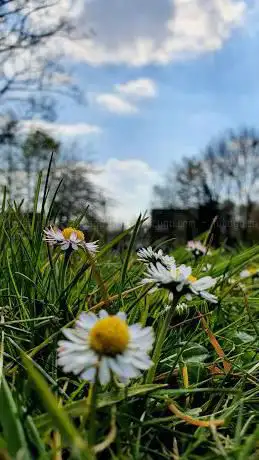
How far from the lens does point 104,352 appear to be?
409 mm

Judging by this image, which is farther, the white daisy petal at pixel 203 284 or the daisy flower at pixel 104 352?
the white daisy petal at pixel 203 284

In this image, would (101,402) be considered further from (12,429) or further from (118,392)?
(12,429)

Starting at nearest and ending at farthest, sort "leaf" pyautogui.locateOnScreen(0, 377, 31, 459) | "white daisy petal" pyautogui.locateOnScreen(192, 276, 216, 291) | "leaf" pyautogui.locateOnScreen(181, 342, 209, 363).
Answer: "leaf" pyautogui.locateOnScreen(0, 377, 31, 459) < "white daisy petal" pyautogui.locateOnScreen(192, 276, 216, 291) < "leaf" pyautogui.locateOnScreen(181, 342, 209, 363)

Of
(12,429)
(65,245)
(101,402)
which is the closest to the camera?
(12,429)

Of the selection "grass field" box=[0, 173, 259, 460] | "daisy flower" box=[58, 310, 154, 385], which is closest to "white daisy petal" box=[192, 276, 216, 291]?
"grass field" box=[0, 173, 259, 460]

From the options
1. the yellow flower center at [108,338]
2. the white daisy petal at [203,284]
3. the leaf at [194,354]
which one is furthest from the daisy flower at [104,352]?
the leaf at [194,354]

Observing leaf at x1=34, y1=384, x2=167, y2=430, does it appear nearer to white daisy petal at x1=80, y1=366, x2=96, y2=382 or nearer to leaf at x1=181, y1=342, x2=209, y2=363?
white daisy petal at x1=80, y1=366, x2=96, y2=382

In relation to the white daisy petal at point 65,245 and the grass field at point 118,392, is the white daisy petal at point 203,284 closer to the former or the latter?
the grass field at point 118,392

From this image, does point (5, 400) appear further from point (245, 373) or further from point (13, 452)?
point (245, 373)

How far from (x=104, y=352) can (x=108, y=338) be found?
0.01 metres

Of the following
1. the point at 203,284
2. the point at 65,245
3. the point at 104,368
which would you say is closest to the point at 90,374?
the point at 104,368

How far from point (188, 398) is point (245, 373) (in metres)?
0.08

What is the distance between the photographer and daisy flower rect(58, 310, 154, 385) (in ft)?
1.32

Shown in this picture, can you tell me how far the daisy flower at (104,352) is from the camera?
40cm
